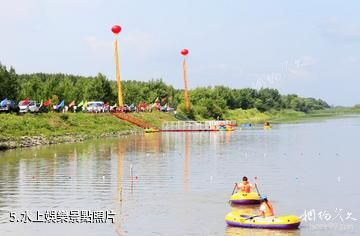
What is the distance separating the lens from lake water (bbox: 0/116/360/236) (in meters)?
31.7

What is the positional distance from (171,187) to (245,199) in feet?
27.2

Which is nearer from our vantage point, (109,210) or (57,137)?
(109,210)

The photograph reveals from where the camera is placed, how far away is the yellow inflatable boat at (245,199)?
3691 centimetres

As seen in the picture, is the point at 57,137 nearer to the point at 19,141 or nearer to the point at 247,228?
the point at 19,141

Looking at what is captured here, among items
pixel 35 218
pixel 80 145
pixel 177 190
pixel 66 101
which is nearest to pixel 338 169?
pixel 177 190

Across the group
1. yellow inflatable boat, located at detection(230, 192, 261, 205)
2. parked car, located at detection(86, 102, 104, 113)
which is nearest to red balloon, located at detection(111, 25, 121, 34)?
parked car, located at detection(86, 102, 104, 113)

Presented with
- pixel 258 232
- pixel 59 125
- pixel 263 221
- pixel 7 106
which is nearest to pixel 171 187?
pixel 263 221

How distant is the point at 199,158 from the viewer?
6594 centimetres

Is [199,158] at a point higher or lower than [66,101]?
lower

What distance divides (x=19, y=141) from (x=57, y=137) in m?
10.2

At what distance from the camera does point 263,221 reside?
30.6 meters

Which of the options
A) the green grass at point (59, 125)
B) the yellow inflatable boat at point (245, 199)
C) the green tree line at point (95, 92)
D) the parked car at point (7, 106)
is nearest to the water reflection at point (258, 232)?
the yellow inflatable boat at point (245, 199)

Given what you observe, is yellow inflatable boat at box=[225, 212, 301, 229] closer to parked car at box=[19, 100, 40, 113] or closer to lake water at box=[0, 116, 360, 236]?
lake water at box=[0, 116, 360, 236]

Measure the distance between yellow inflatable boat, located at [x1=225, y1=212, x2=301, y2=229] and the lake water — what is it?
34cm
